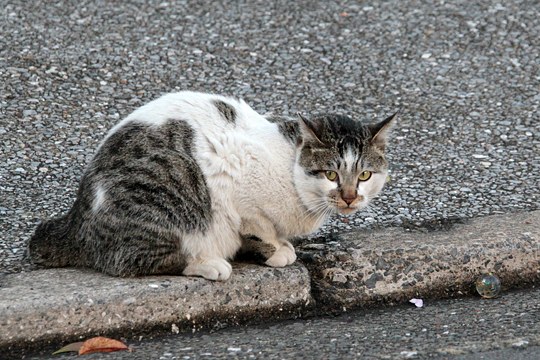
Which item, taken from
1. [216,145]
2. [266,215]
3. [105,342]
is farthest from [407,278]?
[105,342]

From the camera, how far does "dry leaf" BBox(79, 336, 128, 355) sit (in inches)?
142

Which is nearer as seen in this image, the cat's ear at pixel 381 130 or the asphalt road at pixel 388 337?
the asphalt road at pixel 388 337

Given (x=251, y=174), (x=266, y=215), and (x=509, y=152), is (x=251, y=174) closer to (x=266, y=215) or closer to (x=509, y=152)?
(x=266, y=215)

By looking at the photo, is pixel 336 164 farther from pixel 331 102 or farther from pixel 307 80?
pixel 307 80

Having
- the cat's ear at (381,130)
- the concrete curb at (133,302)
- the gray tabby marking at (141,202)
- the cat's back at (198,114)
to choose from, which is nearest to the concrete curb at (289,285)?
the concrete curb at (133,302)

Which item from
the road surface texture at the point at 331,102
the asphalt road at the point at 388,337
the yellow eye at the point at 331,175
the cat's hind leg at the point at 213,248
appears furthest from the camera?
the yellow eye at the point at 331,175

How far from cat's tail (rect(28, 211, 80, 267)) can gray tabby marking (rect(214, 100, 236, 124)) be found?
810 millimetres

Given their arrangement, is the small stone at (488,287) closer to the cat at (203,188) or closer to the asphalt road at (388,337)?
the asphalt road at (388,337)

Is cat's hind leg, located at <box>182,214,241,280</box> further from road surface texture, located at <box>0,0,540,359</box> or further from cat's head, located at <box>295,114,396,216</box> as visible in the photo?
cat's head, located at <box>295,114,396,216</box>

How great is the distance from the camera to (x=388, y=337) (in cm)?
378

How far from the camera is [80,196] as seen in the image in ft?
13.3

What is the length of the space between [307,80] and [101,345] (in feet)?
9.55

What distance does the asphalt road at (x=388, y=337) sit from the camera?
3588 millimetres

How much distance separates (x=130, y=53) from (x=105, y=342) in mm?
3000
